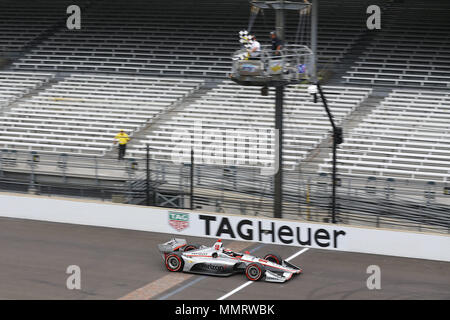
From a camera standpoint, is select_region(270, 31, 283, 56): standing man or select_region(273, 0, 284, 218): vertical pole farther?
select_region(270, 31, 283, 56): standing man

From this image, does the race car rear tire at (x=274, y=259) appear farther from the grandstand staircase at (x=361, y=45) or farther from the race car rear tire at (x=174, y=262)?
the grandstand staircase at (x=361, y=45)

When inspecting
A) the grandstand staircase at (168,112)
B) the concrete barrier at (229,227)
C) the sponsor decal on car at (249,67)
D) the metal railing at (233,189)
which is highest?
the sponsor decal on car at (249,67)

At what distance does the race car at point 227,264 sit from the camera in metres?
16.3

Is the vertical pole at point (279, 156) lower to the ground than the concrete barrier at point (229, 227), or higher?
higher

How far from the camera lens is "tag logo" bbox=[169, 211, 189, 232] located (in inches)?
802

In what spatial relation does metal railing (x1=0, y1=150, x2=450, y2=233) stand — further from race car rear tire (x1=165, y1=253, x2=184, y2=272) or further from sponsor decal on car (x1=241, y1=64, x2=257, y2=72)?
race car rear tire (x1=165, y1=253, x2=184, y2=272)

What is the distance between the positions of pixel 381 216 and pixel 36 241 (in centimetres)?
892

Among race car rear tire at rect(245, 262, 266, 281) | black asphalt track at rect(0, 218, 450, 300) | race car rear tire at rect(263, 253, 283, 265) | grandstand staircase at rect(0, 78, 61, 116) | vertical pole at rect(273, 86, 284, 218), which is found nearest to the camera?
black asphalt track at rect(0, 218, 450, 300)

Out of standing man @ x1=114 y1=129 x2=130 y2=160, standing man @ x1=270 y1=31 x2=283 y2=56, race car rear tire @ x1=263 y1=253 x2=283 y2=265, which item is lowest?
race car rear tire @ x1=263 y1=253 x2=283 y2=265

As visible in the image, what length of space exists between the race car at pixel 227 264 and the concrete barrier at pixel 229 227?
7.75 ft

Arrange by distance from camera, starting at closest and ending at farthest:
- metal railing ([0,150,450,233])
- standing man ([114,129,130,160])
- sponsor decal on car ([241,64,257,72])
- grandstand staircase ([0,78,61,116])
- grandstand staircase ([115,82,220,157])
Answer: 1. sponsor decal on car ([241,64,257,72])
2. metal railing ([0,150,450,233])
3. standing man ([114,129,130,160])
4. grandstand staircase ([115,82,220,157])
5. grandstand staircase ([0,78,61,116])

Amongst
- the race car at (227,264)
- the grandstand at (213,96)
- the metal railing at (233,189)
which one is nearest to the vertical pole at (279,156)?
the metal railing at (233,189)

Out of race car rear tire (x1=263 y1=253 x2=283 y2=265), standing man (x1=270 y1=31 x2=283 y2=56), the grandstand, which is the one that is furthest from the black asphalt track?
standing man (x1=270 y1=31 x2=283 y2=56)

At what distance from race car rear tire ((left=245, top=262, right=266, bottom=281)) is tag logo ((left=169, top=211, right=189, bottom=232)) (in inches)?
168
